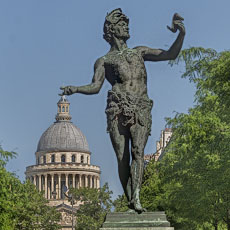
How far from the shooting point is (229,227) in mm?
37562

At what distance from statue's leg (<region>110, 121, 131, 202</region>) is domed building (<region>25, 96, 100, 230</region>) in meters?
171

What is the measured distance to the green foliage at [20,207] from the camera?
4350cm

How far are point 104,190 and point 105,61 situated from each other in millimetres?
100218

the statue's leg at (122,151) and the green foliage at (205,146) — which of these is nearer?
the statue's leg at (122,151)

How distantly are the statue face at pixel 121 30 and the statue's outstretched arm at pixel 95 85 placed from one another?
0.44m

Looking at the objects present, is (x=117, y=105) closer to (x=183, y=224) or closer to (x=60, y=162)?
(x=183, y=224)

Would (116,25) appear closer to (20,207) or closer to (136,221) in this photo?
(136,221)

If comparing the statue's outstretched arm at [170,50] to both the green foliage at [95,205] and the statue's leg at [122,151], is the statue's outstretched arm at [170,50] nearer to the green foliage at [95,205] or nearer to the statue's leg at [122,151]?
the statue's leg at [122,151]

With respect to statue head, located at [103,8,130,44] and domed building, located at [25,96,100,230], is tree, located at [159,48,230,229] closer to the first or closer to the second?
statue head, located at [103,8,130,44]

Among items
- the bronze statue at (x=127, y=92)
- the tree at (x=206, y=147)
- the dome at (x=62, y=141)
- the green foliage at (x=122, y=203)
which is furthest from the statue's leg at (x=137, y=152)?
the dome at (x=62, y=141)

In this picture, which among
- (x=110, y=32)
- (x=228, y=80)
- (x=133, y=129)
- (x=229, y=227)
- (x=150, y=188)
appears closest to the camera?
(x=133, y=129)

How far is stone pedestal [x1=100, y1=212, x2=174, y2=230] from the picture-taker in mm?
9969

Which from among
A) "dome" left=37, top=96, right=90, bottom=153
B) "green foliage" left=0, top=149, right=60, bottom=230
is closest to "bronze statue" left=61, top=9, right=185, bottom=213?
"green foliage" left=0, top=149, right=60, bottom=230

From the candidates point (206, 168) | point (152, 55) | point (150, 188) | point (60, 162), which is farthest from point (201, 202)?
point (60, 162)
